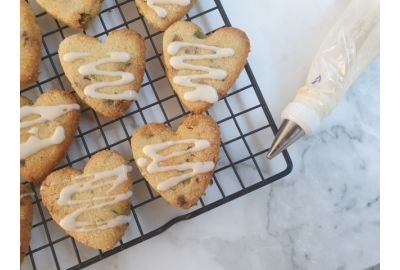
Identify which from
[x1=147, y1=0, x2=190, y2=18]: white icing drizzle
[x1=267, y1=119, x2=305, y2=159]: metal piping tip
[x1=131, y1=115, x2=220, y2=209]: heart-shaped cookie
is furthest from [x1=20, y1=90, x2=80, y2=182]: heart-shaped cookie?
[x1=267, y1=119, x2=305, y2=159]: metal piping tip

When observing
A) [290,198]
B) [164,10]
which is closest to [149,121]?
[164,10]

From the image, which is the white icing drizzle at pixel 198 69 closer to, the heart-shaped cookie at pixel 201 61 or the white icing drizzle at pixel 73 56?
the heart-shaped cookie at pixel 201 61

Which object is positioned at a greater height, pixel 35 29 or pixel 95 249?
pixel 35 29
